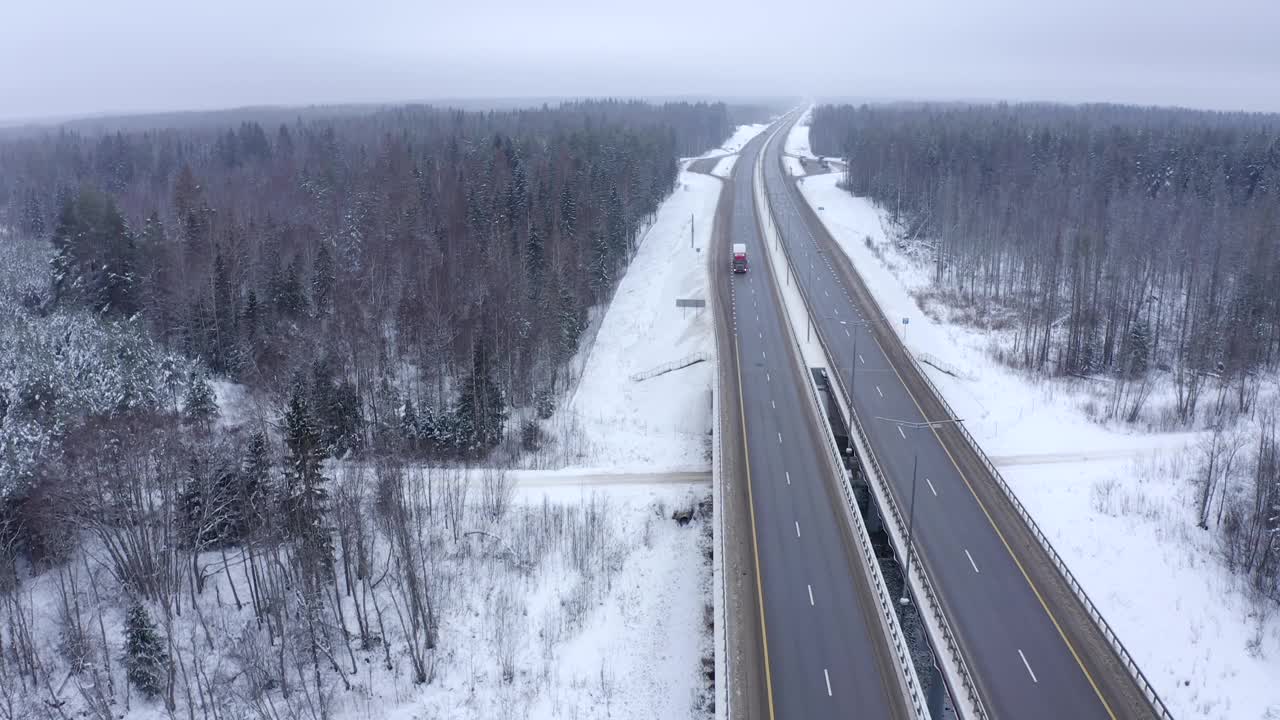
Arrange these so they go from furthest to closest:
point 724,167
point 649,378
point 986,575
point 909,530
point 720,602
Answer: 1. point 724,167
2. point 649,378
3. point 986,575
4. point 909,530
5. point 720,602

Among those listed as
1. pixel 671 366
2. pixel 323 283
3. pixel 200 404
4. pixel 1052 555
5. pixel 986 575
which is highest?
pixel 323 283

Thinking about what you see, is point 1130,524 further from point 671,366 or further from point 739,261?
point 739,261

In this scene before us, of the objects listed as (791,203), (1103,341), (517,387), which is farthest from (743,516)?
(791,203)

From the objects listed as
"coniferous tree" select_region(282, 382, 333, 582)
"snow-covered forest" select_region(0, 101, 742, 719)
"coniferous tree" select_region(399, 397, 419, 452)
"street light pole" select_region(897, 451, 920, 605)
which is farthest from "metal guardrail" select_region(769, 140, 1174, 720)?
"coniferous tree" select_region(399, 397, 419, 452)

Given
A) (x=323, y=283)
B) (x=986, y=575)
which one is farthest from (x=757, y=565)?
(x=323, y=283)

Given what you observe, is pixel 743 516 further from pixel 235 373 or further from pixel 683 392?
pixel 235 373

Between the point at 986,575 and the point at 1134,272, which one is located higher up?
the point at 1134,272
